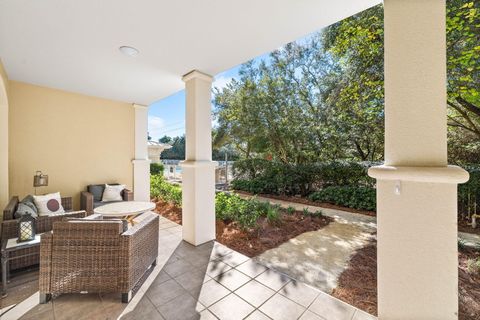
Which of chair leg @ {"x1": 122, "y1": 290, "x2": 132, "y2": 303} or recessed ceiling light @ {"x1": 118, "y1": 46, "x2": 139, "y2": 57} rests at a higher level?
recessed ceiling light @ {"x1": 118, "y1": 46, "x2": 139, "y2": 57}

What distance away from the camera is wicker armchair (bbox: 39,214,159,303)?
83.1 inches

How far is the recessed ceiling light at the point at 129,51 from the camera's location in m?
2.86

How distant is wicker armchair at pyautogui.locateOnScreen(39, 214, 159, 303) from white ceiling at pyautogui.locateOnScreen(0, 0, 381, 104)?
2.20m

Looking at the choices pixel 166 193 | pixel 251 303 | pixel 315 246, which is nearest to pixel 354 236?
pixel 315 246

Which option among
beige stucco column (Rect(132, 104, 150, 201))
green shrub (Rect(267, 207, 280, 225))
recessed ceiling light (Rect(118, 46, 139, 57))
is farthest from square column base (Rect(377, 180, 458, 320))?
beige stucco column (Rect(132, 104, 150, 201))

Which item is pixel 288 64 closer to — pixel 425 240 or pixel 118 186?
pixel 118 186

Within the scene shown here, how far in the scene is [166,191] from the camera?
244 inches

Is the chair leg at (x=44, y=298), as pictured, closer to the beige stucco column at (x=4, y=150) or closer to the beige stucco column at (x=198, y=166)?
the beige stucco column at (x=198, y=166)

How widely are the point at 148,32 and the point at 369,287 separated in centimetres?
400

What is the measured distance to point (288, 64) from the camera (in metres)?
7.62

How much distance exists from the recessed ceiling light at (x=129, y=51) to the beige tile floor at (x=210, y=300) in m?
3.04

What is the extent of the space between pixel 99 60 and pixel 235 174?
23.5 ft

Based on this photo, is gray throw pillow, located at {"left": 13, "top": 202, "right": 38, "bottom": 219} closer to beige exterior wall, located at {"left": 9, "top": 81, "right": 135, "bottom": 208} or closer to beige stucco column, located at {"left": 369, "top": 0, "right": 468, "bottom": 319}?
beige exterior wall, located at {"left": 9, "top": 81, "right": 135, "bottom": 208}

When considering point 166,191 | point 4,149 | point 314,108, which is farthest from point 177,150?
point 4,149
